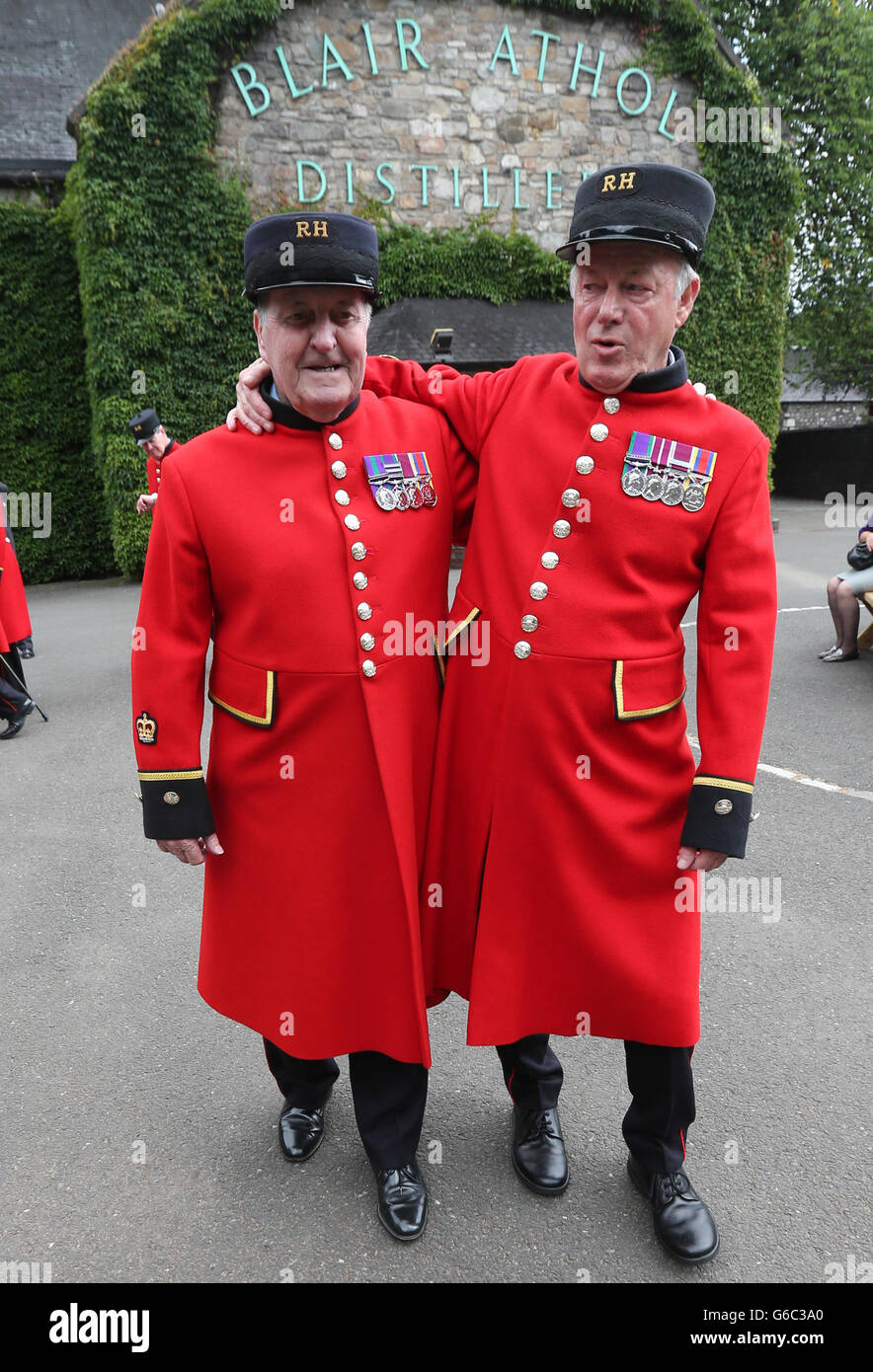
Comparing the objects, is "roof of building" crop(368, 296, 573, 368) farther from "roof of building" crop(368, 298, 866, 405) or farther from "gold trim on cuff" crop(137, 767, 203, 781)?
"gold trim on cuff" crop(137, 767, 203, 781)

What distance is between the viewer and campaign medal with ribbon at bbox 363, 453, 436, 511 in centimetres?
210

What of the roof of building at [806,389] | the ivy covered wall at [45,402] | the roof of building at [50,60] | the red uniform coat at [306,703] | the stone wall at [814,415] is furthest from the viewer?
the stone wall at [814,415]

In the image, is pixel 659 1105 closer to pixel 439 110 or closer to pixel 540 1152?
pixel 540 1152

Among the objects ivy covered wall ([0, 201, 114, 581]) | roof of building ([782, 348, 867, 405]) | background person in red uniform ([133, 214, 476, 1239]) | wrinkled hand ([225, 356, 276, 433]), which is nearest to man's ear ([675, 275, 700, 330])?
background person in red uniform ([133, 214, 476, 1239])

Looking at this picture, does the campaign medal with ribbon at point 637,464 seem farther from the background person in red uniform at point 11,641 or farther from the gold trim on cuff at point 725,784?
the background person in red uniform at point 11,641

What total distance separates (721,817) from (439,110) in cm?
1326

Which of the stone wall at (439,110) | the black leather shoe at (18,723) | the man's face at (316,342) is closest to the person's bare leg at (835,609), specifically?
the black leather shoe at (18,723)

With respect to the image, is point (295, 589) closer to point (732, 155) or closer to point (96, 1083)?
point (96, 1083)

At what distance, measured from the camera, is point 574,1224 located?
2238 millimetres

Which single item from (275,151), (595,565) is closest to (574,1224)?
(595,565)

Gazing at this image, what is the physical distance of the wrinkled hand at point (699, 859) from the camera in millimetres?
1986

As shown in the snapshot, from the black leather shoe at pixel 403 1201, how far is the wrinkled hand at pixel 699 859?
40.3 inches

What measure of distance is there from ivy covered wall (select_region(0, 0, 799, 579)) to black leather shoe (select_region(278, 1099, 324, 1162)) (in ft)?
35.0

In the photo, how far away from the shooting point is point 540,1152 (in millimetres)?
2402
